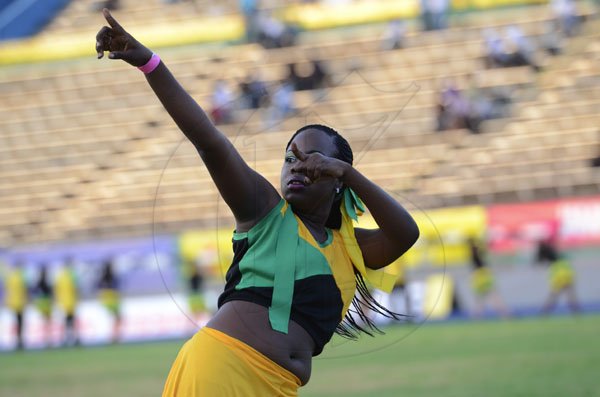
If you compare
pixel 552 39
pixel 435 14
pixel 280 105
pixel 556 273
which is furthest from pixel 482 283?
pixel 280 105

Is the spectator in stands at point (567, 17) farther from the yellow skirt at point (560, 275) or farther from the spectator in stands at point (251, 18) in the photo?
the yellow skirt at point (560, 275)

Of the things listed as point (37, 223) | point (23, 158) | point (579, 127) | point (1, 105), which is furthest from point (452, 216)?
point (1, 105)

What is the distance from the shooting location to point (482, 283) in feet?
67.4

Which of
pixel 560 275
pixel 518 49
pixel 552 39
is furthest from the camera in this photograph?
pixel 552 39

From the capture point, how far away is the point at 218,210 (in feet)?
14.0

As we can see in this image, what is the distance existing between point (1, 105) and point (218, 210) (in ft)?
95.2

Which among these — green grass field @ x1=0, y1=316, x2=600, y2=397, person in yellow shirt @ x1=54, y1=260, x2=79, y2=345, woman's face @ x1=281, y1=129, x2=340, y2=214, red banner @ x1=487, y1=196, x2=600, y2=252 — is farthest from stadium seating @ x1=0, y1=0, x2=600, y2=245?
woman's face @ x1=281, y1=129, x2=340, y2=214

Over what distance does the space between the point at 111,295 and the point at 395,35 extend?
10.9m

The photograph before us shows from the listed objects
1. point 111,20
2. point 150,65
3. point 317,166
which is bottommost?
point 317,166

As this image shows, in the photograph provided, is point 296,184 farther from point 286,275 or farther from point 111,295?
point 111,295

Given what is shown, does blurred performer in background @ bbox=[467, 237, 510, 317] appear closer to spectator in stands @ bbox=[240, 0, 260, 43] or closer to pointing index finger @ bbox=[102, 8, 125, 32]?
spectator in stands @ bbox=[240, 0, 260, 43]

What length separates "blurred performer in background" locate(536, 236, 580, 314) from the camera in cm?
2029

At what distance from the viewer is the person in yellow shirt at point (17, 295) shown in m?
22.0

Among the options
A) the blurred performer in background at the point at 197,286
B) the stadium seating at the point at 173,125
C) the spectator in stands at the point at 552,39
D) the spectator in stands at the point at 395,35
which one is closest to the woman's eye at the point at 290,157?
the blurred performer in background at the point at 197,286
